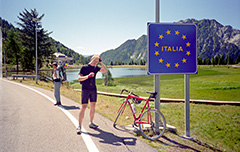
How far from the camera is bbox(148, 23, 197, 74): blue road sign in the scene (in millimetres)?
4348

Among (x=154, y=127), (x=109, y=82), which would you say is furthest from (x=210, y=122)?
(x=109, y=82)

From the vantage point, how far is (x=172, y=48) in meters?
4.41

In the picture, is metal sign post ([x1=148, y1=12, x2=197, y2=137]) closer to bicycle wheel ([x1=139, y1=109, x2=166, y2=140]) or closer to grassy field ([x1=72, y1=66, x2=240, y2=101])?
bicycle wheel ([x1=139, y1=109, x2=166, y2=140])

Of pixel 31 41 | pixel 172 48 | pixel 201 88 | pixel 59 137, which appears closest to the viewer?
pixel 59 137

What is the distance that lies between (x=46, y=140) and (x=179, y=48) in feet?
13.5

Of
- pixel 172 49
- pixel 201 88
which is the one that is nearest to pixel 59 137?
pixel 172 49

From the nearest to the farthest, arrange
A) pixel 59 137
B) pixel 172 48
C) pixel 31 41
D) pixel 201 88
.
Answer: pixel 59 137, pixel 172 48, pixel 201 88, pixel 31 41

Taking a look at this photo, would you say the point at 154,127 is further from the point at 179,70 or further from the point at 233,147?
the point at 233,147

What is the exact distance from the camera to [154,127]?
4.42 meters

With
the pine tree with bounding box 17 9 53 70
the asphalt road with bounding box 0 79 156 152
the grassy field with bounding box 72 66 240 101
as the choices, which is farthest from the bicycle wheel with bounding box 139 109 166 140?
the pine tree with bounding box 17 9 53 70

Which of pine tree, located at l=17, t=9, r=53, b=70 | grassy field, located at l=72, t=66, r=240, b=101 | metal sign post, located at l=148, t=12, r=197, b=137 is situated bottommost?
grassy field, located at l=72, t=66, r=240, b=101

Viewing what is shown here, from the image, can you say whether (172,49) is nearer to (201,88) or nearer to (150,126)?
(150,126)

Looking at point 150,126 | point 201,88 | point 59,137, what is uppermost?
point 150,126

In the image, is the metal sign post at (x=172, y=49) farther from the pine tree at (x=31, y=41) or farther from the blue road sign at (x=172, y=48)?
Result: the pine tree at (x=31, y=41)
